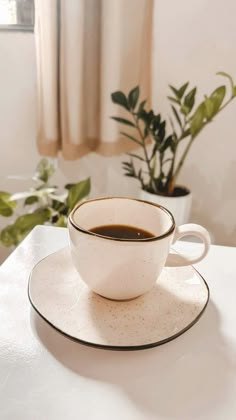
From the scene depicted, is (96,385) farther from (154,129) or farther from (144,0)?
(144,0)

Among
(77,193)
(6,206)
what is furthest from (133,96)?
(6,206)

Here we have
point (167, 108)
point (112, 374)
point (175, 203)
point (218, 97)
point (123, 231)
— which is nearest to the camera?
point (112, 374)

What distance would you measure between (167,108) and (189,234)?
31.7 inches

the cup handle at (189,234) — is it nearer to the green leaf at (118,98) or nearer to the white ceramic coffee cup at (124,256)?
the white ceramic coffee cup at (124,256)

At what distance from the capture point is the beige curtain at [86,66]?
3.27 feet

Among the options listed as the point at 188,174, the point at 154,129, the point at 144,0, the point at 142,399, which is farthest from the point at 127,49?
the point at 142,399

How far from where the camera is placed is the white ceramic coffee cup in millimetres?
378

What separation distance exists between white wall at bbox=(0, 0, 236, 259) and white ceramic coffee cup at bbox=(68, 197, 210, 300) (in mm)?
782

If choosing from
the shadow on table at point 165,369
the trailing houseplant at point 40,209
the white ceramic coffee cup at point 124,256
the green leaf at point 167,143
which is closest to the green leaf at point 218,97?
the green leaf at point 167,143

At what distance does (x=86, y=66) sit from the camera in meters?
1.08

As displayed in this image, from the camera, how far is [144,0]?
101cm

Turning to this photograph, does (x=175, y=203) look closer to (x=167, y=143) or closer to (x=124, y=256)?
(x=167, y=143)

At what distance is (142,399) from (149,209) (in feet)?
0.74

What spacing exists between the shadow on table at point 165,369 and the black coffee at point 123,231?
4.9 inches
